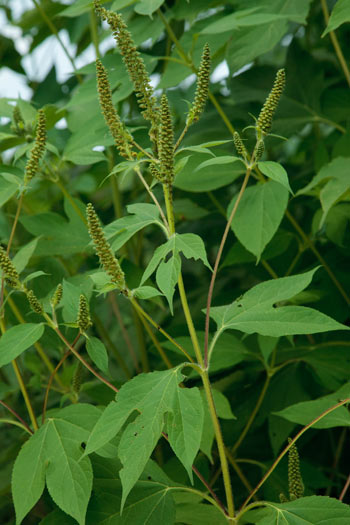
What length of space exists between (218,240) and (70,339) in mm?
739

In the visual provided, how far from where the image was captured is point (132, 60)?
3.28 feet

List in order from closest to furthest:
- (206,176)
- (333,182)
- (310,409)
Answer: (310,409)
(333,182)
(206,176)

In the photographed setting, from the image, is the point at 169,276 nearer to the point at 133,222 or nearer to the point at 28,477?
the point at 133,222

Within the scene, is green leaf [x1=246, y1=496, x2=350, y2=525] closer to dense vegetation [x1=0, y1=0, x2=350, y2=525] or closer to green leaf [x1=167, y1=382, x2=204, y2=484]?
dense vegetation [x1=0, y1=0, x2=350, y2=525]

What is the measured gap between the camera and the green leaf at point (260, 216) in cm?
129

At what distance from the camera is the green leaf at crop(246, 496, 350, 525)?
94 centimetres

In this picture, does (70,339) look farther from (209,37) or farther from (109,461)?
(209,37)

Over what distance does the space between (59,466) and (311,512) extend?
1.44 ft

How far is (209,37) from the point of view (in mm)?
1613

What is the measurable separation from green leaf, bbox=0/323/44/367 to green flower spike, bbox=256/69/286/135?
1.74 ft

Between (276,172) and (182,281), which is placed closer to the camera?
(276,172)

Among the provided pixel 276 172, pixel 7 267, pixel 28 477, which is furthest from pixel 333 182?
pixel 28 477

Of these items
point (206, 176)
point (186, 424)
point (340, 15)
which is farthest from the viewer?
point (206, 176)

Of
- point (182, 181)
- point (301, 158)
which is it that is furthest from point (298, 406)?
point (301, 158)
